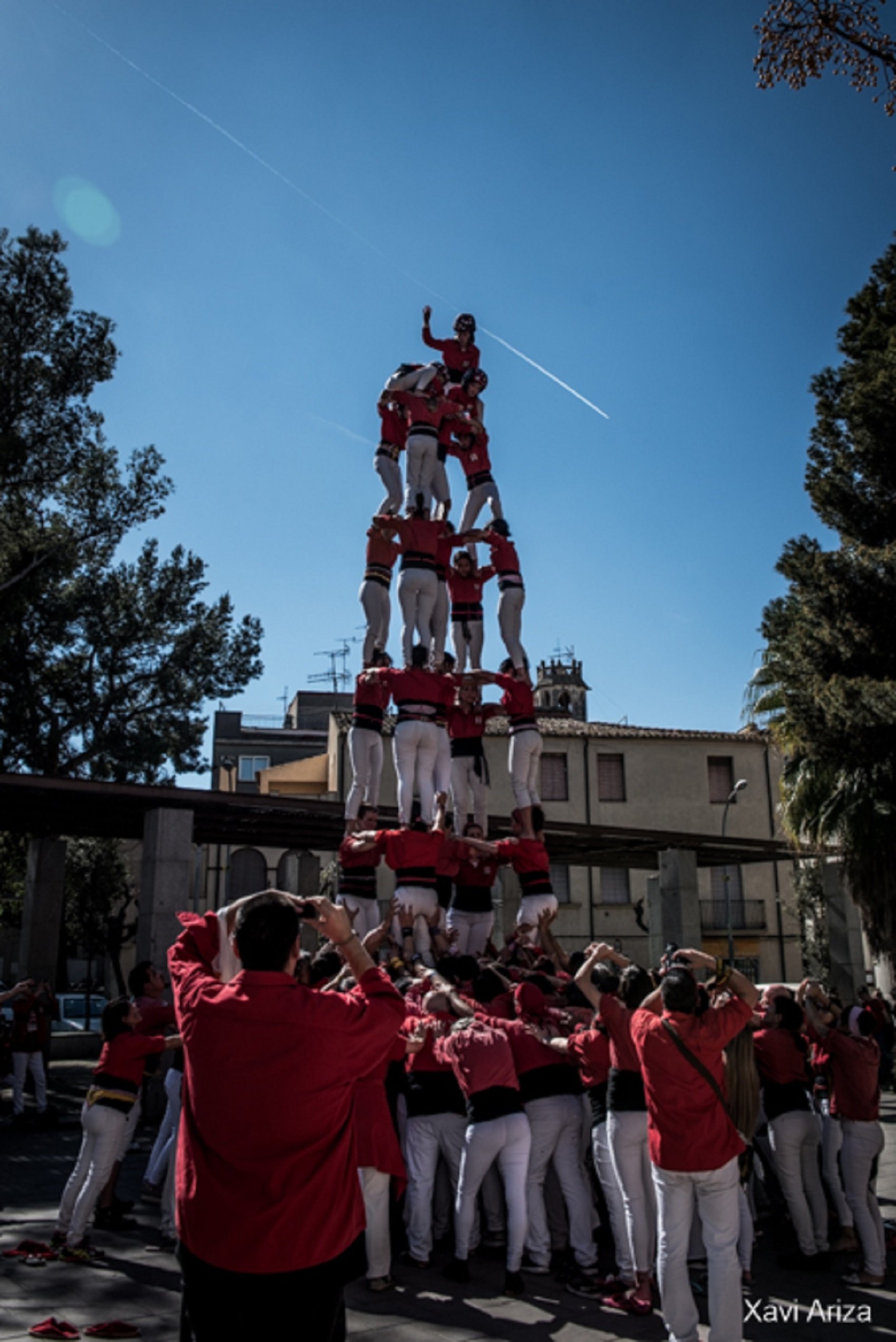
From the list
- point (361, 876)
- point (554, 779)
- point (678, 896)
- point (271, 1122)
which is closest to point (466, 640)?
point (361, 876)

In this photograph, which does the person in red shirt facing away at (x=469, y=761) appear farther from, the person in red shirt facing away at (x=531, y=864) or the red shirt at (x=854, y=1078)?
the red shirt at (x=854, y=1078)

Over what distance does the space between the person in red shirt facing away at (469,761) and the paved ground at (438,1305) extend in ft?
21.7

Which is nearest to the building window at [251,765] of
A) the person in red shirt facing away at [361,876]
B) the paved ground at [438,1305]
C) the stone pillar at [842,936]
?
the stone pillar at [842,936]

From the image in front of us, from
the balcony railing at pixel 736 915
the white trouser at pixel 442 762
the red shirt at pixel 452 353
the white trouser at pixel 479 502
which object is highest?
the red shirt at pixel 452 353

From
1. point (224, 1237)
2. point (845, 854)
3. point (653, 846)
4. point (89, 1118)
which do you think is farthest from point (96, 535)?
point (224, 1237)

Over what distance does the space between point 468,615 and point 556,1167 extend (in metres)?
8.04

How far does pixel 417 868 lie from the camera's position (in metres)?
11.3

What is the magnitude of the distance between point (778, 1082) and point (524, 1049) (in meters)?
1.71

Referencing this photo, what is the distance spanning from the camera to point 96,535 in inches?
1016

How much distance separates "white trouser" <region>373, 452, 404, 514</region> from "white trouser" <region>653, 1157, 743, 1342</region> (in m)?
10.2

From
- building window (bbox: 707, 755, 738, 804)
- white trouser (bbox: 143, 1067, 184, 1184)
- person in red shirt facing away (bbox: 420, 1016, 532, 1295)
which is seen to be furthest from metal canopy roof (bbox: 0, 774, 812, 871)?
building window (bbox: 707, 755, 738, 804)

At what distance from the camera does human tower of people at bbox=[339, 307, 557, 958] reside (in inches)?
475

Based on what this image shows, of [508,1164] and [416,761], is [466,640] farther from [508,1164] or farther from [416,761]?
[508,1164]

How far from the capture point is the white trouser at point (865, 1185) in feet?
20.9
